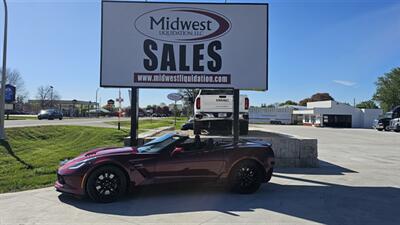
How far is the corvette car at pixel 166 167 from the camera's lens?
6.88 metres

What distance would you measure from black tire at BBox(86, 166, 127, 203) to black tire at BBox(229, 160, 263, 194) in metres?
2.17

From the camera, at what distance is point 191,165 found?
737 centimetres

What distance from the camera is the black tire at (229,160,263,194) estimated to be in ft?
25.3

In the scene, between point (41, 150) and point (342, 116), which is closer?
point (41, 150)

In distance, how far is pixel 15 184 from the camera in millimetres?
8688

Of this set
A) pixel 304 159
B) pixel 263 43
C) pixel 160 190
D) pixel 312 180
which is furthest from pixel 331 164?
pixel 160 190

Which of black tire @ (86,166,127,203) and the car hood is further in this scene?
the car hood

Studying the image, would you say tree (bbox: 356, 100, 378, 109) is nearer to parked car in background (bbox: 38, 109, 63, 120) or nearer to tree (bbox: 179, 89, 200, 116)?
tree (bbox: 179, 89, 200, 116)

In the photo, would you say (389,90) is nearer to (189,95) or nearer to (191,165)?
(189,95)

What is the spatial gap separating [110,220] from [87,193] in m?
1.19

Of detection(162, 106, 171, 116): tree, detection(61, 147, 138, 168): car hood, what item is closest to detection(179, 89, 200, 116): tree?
detection(61, 147, 138, 168): car hood

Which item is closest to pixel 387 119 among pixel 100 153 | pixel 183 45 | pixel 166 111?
pixel 183 45

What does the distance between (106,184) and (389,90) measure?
3608 inches

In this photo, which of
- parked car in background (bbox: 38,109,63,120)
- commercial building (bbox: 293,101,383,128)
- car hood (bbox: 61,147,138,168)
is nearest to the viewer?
car hood (bbox: 61,147,138,168)
